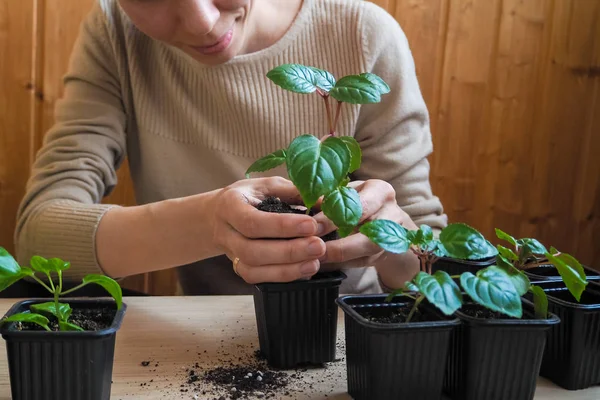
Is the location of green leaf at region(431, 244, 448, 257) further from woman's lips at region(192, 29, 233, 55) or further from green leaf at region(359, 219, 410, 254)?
woman's lips at region(192, 29, 233, 55)

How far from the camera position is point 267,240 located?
33.8 inches

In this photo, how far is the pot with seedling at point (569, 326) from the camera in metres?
0.75

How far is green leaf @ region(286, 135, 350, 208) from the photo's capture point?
676 millimetres

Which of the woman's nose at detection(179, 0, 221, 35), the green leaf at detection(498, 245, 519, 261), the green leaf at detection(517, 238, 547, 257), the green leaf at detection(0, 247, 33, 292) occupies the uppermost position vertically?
the woman's nose at detection(179, 0, 221, 35)

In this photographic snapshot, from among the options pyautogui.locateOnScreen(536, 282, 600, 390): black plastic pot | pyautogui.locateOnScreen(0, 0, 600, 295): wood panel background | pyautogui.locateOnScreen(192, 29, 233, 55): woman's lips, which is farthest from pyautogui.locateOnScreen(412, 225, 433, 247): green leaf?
pyautogui.locateOnScreen(0, 0, 600, 295): wood panel background

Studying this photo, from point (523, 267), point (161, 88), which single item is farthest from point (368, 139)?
point (523, 267)

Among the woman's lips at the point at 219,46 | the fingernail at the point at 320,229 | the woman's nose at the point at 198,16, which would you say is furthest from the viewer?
the woman's lips at the point at 219,46

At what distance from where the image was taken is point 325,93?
32.2 inches

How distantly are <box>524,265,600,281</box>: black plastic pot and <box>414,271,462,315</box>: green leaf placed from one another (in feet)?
0.94

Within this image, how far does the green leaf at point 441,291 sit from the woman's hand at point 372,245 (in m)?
0.23

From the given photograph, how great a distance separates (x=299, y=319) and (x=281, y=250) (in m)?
0.10

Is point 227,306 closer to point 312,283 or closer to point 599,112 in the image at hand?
point 312,283

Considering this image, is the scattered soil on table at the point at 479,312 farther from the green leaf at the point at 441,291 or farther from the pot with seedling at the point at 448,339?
the green leaf at the point at 441,291

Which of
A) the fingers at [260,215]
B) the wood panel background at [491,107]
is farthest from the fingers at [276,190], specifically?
the wood panel background at [491,107]
